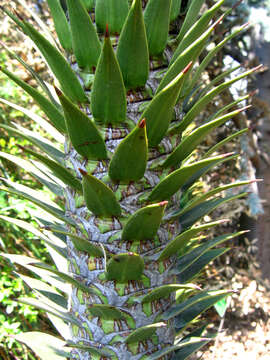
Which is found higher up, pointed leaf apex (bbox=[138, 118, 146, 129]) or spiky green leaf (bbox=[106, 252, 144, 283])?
pointed leaf apex (bbox=[138, 118, 146, 129])

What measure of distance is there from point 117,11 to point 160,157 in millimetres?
251

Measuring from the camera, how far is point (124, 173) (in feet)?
1.78

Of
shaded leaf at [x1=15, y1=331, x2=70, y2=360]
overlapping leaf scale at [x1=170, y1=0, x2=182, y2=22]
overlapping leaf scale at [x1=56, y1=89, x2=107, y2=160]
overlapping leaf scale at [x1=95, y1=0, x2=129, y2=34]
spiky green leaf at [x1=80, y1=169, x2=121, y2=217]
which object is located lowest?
shaded leaf at [x1=15, y1=331, x2=70, y2=360]

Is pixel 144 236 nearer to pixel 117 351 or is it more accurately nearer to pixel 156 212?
pixel 156 212

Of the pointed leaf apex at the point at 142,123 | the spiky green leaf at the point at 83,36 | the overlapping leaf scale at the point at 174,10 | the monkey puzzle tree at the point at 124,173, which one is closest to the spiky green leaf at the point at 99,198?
the monkey puzzle tree at the point at 124,173

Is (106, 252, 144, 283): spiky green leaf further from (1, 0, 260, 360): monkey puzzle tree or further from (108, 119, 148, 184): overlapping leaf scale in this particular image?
(108, 119, 148, 184): overlapping leaf scale

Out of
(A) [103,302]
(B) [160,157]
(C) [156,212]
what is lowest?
(A) [103,302]

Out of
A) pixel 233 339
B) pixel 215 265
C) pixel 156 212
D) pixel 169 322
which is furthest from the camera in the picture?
pixel 215 265

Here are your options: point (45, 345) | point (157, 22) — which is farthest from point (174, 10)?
point (45, 345)

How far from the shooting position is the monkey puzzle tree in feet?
1.69

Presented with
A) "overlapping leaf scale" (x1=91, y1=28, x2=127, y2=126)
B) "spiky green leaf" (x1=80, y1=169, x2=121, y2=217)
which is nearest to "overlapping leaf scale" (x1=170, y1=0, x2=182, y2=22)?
"overlapping leaf scale" (x1=91, y1=28, x2=127, y2=126)

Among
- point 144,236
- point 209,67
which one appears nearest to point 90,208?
point 144,236

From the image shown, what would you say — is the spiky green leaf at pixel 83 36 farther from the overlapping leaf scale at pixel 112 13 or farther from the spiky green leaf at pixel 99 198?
the spiky green leaf at pixel 99 198

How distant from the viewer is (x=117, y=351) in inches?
22.6
